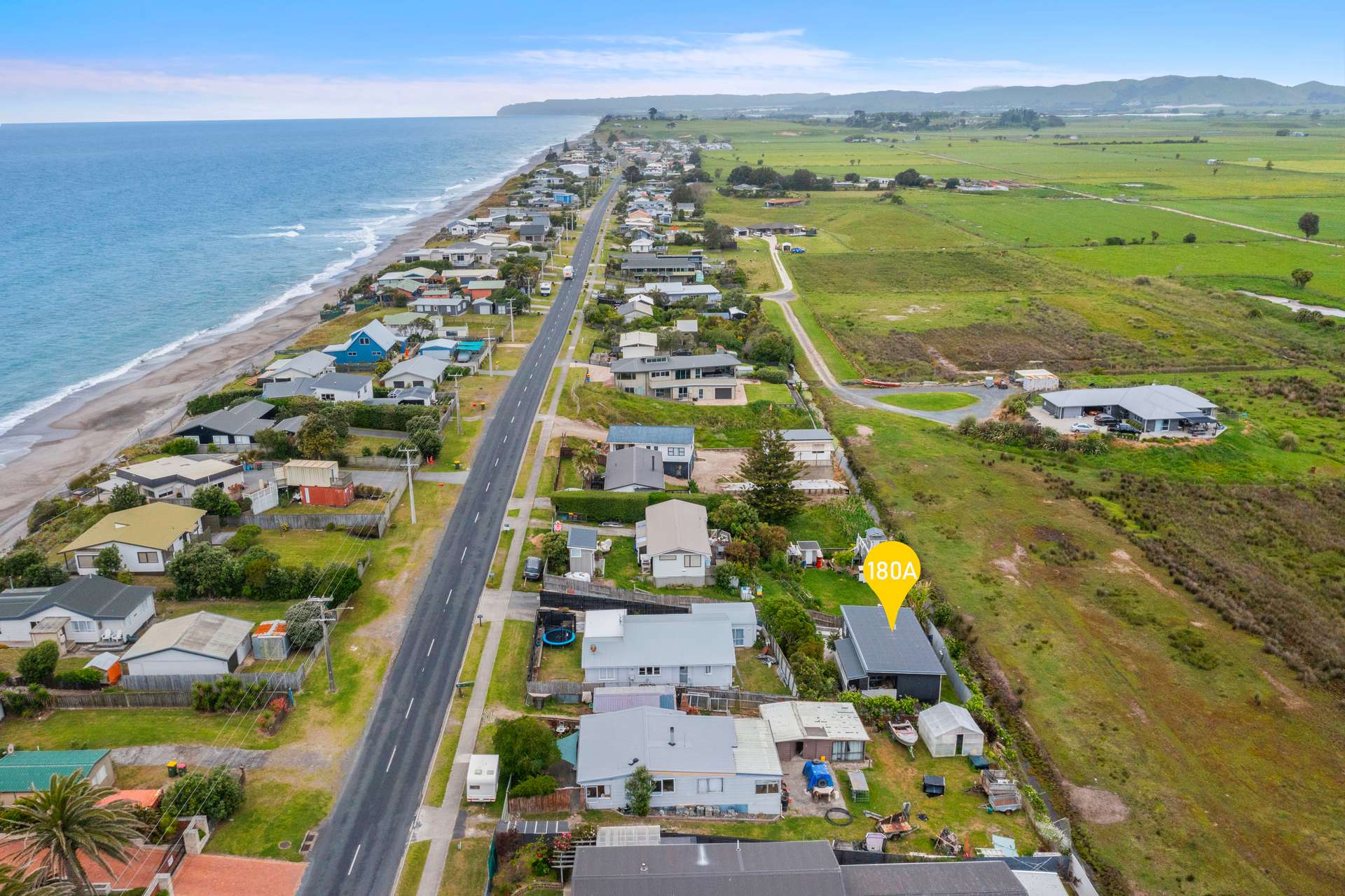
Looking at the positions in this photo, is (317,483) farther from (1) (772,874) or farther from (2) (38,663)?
(1) (772,874)

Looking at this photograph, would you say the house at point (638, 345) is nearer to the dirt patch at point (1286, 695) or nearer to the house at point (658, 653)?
the house at point (658, 653)

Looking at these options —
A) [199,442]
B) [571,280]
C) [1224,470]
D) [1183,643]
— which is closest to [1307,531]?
[1224,470]

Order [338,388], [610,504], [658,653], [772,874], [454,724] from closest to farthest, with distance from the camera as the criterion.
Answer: [772,874] < [454,724] < [658,653] < [610,504] < [338,388]

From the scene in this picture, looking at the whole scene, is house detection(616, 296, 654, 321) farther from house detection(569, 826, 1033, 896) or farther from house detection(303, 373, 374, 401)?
house detection(569, 826, 1033, 896)

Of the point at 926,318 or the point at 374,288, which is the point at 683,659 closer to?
the point at 926,318

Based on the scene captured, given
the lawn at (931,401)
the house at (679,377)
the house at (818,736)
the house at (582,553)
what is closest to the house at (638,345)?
the house at (679,377)

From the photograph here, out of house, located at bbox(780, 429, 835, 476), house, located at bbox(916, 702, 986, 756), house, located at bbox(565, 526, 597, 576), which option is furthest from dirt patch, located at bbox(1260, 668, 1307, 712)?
house, located at bbox(565, 526, 597, 576)

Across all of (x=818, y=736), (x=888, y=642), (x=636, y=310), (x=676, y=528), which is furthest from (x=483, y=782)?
(x=636, y=310)
